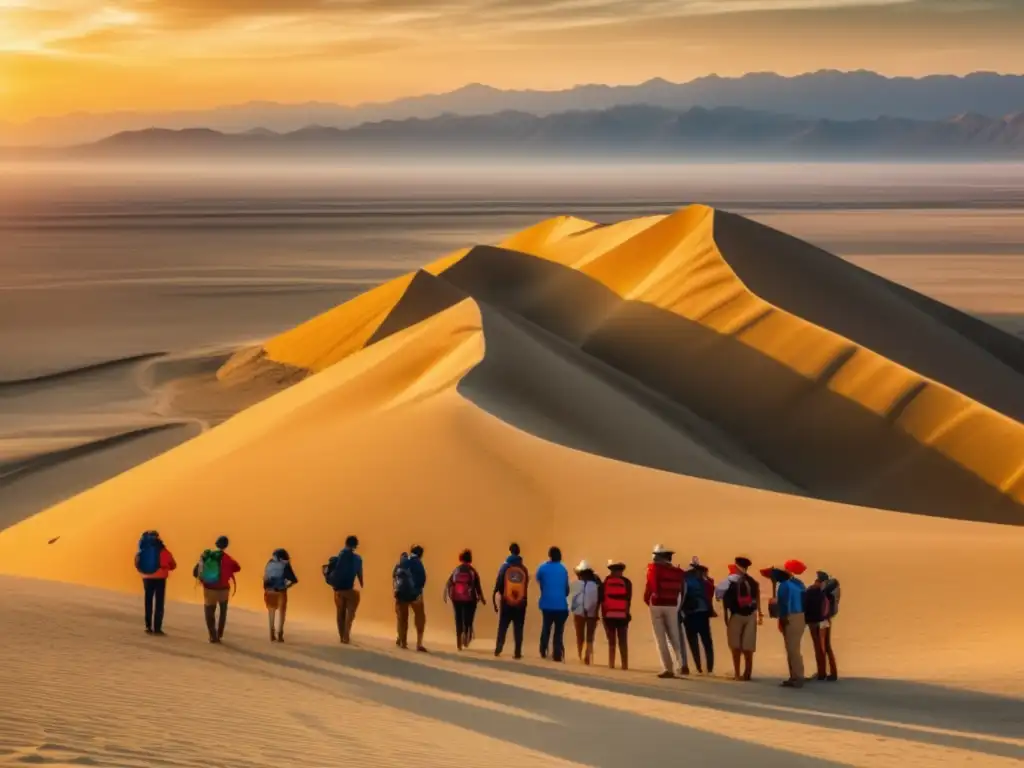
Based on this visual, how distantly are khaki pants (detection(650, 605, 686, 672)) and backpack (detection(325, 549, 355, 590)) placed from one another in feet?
8.73

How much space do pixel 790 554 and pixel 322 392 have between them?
43.6ft

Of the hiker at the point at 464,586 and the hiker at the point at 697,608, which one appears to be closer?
the hiker at the point at 697,608

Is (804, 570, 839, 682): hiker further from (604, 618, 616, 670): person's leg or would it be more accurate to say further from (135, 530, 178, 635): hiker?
(135, 530, 178, 635): hiker

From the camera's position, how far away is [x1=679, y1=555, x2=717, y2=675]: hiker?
13.1 meters

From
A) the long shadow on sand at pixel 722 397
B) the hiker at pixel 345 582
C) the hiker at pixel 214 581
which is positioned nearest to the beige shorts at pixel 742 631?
the hiker at pixel 345 582

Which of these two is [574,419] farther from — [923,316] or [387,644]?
[923,316]

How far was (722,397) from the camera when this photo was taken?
34625 mm

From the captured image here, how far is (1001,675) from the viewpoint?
13.0 meters

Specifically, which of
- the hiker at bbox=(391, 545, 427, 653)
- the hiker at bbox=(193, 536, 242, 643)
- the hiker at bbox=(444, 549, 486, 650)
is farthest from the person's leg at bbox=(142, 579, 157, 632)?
the hiker at bbox=(444, 549, 486, 650)

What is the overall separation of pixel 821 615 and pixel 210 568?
5181 millimetres

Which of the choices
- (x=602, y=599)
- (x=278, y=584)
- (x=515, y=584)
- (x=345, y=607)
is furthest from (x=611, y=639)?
(x=278, y=584)

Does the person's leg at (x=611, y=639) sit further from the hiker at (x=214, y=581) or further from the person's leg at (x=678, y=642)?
the hiker at (x=214, y=581)

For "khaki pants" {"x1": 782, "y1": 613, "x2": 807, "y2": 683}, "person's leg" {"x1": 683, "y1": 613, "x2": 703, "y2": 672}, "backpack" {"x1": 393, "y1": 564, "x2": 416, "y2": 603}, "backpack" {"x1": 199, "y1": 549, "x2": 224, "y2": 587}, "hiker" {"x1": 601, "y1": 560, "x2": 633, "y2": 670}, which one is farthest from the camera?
"backpack" {"x1": 393, "y1": 564, "x2": 416, "y2": 603}

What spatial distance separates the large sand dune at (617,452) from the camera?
16.9 meters
